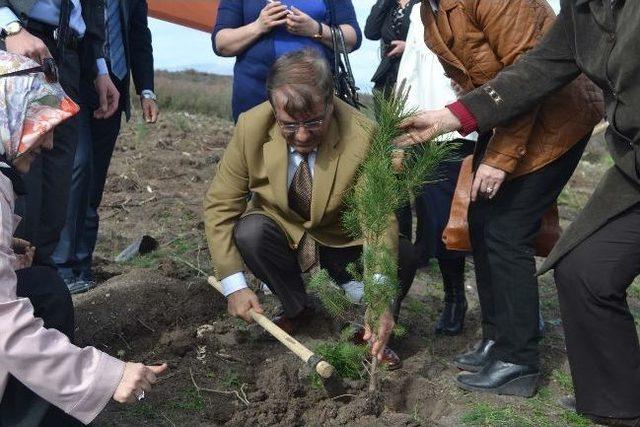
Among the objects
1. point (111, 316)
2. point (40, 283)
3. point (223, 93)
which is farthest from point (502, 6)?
point (223, 93)

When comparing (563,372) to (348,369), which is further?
(563,372)

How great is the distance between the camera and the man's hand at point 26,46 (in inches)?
139

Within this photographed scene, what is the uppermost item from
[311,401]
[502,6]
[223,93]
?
[502,6]

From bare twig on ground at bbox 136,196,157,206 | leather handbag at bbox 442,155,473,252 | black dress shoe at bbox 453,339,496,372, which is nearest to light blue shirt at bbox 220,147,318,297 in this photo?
leather handbag at bbox 442,155,473,252

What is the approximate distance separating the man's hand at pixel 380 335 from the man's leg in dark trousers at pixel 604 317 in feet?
2.26

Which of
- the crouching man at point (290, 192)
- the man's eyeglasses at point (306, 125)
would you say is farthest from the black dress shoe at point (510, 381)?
the man's eyeglasses at point (306, 125)

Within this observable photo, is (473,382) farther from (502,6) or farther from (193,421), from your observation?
(502,6)

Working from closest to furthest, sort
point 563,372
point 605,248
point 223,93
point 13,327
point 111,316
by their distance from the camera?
1. point 13,327
2. point 605,248
3. point 563,372
4. point 111,316
5. point 223,93

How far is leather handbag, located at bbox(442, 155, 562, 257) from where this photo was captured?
3732 millimetres

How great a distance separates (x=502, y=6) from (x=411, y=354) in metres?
1.61

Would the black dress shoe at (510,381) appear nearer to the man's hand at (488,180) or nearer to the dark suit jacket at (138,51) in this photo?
the man's hand at (488,180)

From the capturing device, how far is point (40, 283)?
9.40 ft

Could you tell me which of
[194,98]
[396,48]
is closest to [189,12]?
[396,48]

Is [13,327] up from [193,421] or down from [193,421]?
up
